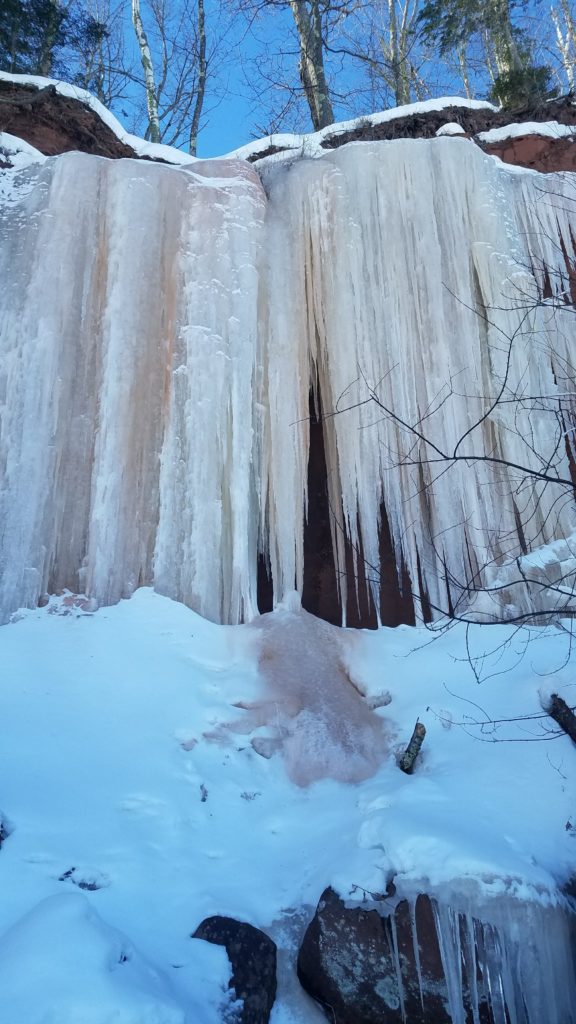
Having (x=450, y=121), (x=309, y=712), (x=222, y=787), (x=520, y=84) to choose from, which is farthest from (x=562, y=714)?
(x=520, y=84)

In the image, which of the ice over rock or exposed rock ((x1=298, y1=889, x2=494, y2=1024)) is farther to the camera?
the ice over rock

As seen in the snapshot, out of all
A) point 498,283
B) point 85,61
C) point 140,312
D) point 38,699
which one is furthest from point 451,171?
point 85,61

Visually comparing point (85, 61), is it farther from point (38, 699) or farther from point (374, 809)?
point (374, 809)

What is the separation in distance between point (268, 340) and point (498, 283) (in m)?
2.01

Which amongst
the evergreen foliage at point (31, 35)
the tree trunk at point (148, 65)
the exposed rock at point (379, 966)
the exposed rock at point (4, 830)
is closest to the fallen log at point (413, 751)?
the exposed rock at point (379, 966)

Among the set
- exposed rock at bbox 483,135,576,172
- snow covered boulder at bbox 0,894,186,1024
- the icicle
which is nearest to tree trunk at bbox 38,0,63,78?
exposed rock at bbox 483,135,576,172

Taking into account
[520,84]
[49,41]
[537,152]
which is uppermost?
[49,41]

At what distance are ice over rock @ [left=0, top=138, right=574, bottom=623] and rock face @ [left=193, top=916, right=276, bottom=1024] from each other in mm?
Result: 2527

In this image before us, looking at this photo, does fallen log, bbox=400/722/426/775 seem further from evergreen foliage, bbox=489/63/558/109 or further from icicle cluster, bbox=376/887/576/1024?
evergreen foliage, bbox=489/63/558/109

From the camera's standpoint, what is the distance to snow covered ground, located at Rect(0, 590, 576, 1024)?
249 centimetres

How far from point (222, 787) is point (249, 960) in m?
1.13

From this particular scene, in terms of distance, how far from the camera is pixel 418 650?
5.18m

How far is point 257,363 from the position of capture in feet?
19.4

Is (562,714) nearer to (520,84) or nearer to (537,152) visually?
(537,152)
